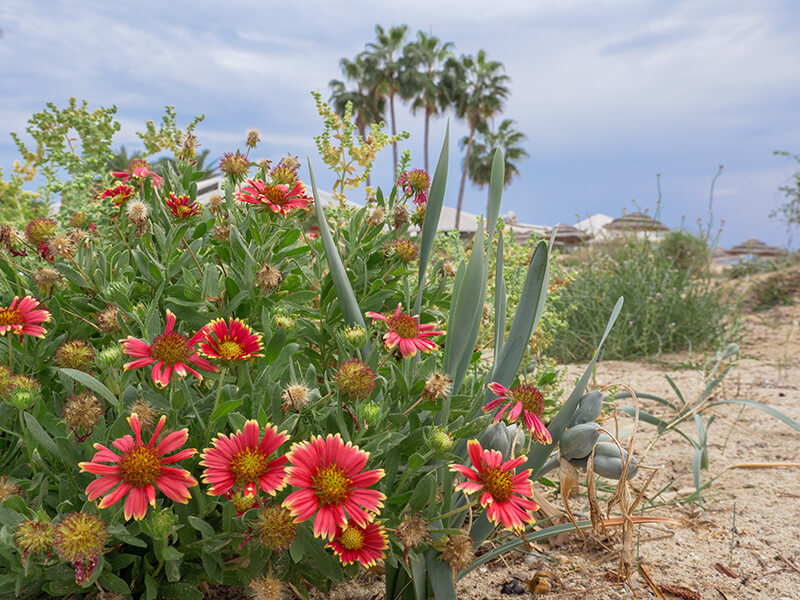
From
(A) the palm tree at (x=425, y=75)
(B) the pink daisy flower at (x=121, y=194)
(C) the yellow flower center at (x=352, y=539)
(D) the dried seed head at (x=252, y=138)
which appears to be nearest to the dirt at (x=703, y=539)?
(C) the yellow flower center at (x=352, y=539)

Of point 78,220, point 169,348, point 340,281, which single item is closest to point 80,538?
point 169,348

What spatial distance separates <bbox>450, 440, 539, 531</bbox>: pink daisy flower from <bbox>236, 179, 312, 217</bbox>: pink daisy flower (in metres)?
0.62

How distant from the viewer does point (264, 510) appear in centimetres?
99

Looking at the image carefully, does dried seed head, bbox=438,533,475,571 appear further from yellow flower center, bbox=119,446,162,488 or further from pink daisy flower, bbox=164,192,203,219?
pink daisy flower, bbox=164,192,203,219

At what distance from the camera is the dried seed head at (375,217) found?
155 cm

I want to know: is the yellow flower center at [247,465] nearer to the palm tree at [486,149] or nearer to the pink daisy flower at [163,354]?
the pink daisy flower at [163,354]

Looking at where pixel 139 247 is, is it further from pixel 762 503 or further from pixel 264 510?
pixel 762 503

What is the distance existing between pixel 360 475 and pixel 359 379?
147mm

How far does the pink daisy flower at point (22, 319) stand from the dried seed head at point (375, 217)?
29.1 inches

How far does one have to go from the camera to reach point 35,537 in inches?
37.1

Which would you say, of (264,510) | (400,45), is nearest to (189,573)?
(264,510)

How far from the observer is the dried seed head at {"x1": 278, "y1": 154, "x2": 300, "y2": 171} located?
60.6 inches

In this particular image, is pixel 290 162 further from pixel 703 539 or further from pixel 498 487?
pixel 703 539

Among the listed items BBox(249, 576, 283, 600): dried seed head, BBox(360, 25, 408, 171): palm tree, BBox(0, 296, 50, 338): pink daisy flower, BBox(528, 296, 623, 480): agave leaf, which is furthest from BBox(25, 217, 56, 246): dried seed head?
BBox(360, 25, 408, 171): palm tree
